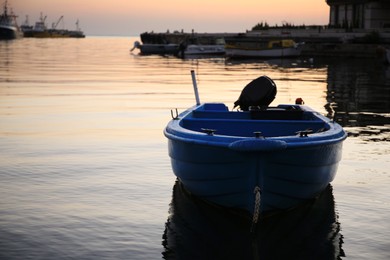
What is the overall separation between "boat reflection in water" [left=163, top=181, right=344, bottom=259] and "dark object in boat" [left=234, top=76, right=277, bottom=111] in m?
3.02

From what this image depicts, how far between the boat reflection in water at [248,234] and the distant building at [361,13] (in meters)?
73.7

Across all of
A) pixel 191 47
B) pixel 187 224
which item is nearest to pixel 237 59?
pixel 191 47

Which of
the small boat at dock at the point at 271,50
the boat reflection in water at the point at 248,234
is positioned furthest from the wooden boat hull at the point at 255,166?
the small boat at dock at the point at 271,50

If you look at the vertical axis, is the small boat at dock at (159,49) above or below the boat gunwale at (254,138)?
below

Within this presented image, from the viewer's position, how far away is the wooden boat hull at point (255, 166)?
8.48 metres

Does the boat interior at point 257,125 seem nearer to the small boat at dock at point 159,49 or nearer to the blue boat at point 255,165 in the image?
the blue boat at point 255,165

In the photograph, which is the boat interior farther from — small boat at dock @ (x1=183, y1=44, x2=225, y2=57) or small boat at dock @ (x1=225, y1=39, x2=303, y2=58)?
small boat at dock @ (x1=183, y1=44, x2=225, y2=57)

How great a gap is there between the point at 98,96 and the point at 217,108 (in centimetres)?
1472

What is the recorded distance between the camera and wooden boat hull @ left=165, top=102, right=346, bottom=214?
848cm

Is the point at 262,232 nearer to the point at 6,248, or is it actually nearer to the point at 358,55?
the point at 6,248

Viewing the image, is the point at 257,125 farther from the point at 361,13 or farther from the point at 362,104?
the point at 361,13

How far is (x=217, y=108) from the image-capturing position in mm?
14023

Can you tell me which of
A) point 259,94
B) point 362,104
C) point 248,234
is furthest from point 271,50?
point 248,234

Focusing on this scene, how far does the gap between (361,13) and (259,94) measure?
245ft
